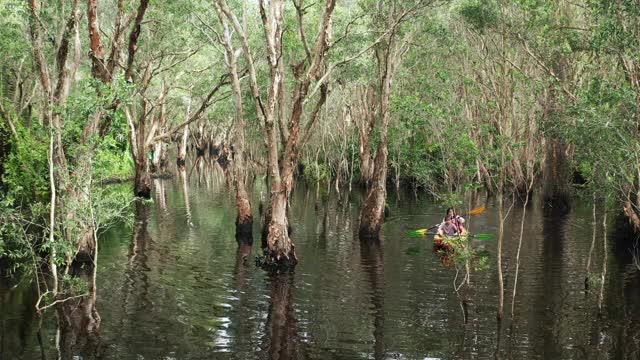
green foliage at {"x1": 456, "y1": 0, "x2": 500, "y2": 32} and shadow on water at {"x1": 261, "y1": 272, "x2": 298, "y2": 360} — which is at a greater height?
green foliage at {"x1": 456, "y1": 0, "x2": 500, "y2": 32}

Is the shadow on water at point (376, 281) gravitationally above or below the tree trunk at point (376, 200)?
below

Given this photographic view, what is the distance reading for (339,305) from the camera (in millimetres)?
17234

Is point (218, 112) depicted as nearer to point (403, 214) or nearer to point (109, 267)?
point (403, 214)

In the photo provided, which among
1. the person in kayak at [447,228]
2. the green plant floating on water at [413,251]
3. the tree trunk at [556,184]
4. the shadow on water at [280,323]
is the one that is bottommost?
the shadow on water at [280,323]

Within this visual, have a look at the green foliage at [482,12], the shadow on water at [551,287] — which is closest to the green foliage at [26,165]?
the green foliage at [482,12]

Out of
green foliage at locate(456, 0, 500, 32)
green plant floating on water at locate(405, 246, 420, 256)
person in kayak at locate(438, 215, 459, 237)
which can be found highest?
green foliage at locate(456, 0, 500, 32)

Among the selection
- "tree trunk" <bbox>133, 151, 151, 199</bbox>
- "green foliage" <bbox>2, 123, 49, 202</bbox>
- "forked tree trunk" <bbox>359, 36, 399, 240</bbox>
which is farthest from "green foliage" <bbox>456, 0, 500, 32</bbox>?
"tree trunk" <bbox>133, 151, 151, 199</bbox>

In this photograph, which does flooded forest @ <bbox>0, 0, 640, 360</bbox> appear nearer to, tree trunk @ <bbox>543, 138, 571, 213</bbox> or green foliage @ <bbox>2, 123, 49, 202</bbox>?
green foliage @ <bbox>2, 123, 49, 202</bbox>

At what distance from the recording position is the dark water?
13.5 metres

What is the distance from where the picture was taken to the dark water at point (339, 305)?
13.5 meters

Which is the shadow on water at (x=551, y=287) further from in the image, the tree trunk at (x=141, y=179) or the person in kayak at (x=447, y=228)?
the tree trunk at (x=141, y=179)

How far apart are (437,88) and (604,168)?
2012 centimetres

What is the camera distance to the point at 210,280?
66.2ft

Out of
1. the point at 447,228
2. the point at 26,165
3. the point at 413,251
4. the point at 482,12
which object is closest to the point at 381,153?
the point at 447,228
